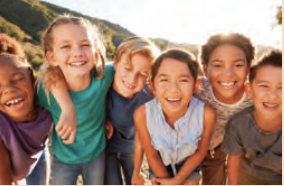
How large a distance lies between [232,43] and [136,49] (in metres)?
0.82

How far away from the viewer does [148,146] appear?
2068 millimetres

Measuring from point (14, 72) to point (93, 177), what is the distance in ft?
4.02

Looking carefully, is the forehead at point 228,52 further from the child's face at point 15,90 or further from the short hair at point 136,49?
the child's face at point 15,90

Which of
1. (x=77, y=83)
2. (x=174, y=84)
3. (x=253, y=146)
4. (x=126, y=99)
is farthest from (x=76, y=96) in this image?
(x=253, y=146)

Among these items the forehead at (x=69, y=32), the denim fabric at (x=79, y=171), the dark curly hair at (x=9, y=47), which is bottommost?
the denim fabric at (x=79, y=171)

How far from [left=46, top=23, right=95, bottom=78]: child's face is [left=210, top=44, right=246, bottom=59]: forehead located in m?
1.09

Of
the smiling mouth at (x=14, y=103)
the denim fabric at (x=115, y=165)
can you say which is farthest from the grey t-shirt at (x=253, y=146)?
the smiling mouth at (x=14, y=103)

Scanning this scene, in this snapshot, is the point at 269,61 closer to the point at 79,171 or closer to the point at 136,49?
the point at 136,49

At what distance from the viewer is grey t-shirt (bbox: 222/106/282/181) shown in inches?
72.8

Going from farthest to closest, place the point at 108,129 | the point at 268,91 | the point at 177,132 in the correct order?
the point at 108,129, the point at 177,132, the point at 268,91

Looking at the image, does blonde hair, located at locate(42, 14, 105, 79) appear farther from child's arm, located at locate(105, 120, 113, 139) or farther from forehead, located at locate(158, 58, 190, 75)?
forehead, located at locate(158, 58, 190, 75)

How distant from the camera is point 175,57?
1937mm

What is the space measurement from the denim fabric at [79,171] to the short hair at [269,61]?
1573mm

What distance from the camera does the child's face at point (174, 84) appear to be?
1876mm
